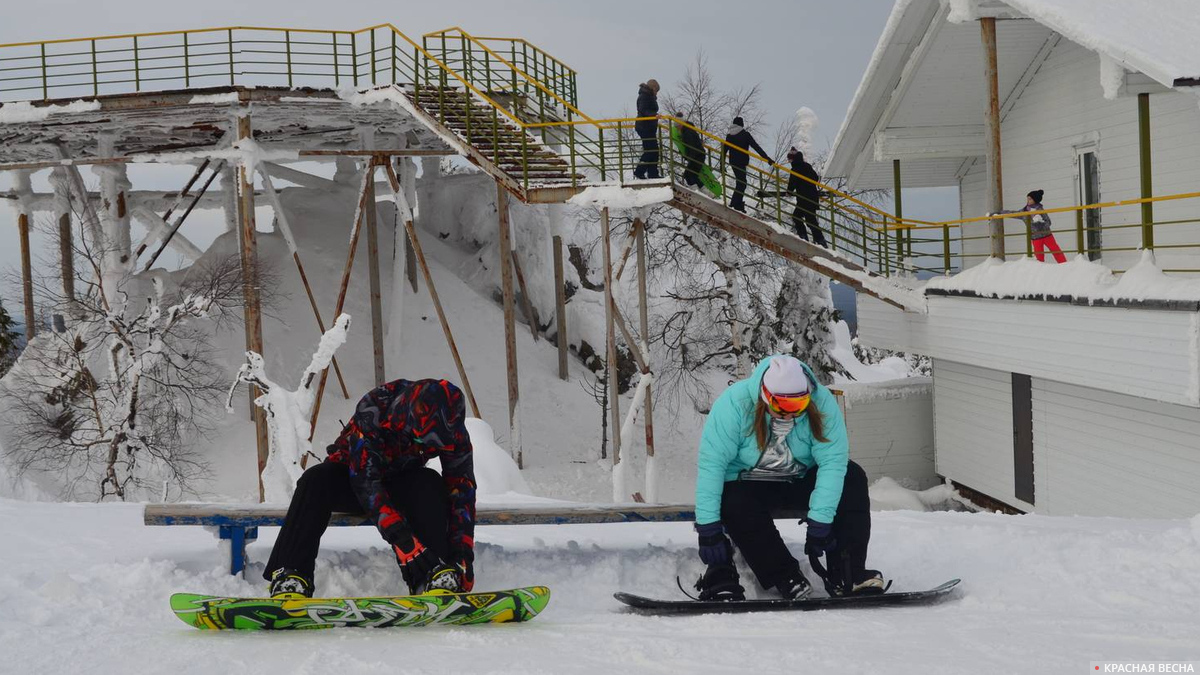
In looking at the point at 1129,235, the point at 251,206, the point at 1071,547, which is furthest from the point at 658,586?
the point at 251,206

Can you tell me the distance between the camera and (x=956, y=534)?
274 inches

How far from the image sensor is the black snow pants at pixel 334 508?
A: 5.73m

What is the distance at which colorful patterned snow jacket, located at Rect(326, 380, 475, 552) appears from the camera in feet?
18.9

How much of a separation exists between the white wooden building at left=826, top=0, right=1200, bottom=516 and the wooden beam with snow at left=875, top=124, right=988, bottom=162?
2 centimetres

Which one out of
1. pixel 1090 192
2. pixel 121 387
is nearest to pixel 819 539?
pixel 1090 192

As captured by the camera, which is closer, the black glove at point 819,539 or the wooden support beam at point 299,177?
the black glove at point 819,539

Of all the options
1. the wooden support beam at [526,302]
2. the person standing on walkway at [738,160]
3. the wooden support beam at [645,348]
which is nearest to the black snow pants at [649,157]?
the person standing on walkway at [738,160]

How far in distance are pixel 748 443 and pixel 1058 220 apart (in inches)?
490

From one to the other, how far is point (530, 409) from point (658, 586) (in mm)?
20260

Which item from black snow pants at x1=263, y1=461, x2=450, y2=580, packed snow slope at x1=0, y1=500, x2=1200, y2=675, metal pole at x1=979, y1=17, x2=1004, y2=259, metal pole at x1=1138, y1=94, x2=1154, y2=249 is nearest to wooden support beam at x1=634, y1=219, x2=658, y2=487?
metal pole at x1=979, y1=17, x2=1004, y2=259

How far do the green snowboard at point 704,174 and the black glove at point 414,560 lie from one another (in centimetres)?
1106

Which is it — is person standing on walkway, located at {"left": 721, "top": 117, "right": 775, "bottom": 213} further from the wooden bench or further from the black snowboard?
the black snowboard

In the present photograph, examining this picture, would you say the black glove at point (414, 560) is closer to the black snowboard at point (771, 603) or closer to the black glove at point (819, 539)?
the black snowboard at point (771, 603)

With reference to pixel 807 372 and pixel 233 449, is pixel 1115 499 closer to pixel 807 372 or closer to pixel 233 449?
pixel 807 372
